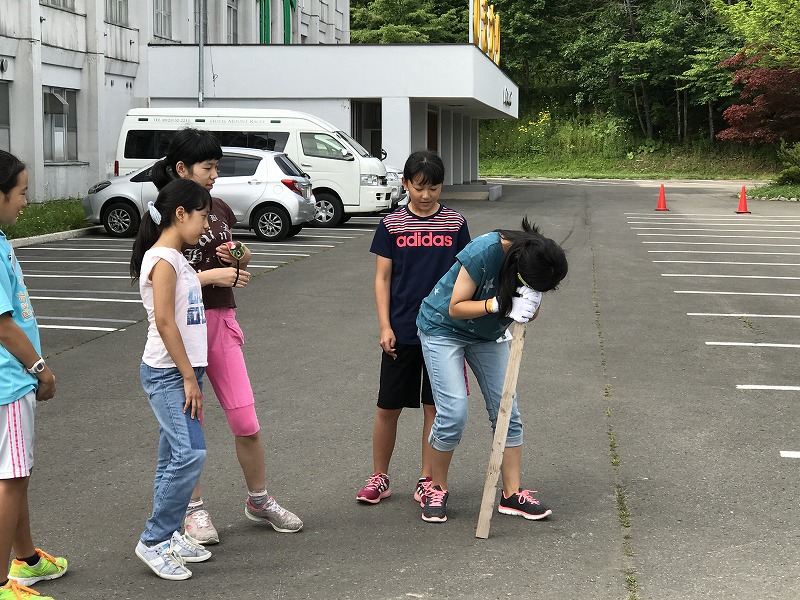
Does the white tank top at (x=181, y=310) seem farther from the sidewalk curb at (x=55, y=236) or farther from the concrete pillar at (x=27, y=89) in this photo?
the concrete pillar at (x=27, y=89)

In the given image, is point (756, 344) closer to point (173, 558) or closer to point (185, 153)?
point (185, 153)

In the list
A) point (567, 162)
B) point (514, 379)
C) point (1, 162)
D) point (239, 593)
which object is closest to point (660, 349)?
point (514, 379)

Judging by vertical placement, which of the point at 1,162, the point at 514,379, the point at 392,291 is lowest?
the point at 514,379

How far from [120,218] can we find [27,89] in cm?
683

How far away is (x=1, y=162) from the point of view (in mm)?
3957

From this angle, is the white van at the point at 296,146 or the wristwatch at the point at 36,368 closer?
the wristwatch at the point at 36,368

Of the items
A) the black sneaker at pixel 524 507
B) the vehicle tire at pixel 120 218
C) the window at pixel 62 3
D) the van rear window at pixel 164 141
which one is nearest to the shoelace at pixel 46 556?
the black sneaker at pixel 524 507

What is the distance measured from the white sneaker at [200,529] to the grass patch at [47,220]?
14272 mm

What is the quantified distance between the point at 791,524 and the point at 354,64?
27.0 metres

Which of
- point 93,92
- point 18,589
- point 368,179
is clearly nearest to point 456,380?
point 18,589

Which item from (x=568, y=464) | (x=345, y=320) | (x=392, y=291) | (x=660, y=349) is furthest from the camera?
(x=345, y=320)

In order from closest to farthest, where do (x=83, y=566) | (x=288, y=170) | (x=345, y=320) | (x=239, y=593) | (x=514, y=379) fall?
(x=239, y=593) → (x=83, y=566) → (x=514, y=379) → (x=345, y=320) → (x=288, y=170)

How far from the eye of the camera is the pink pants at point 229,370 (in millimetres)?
4797

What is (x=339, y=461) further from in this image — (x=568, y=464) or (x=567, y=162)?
(x=567, y=162)
